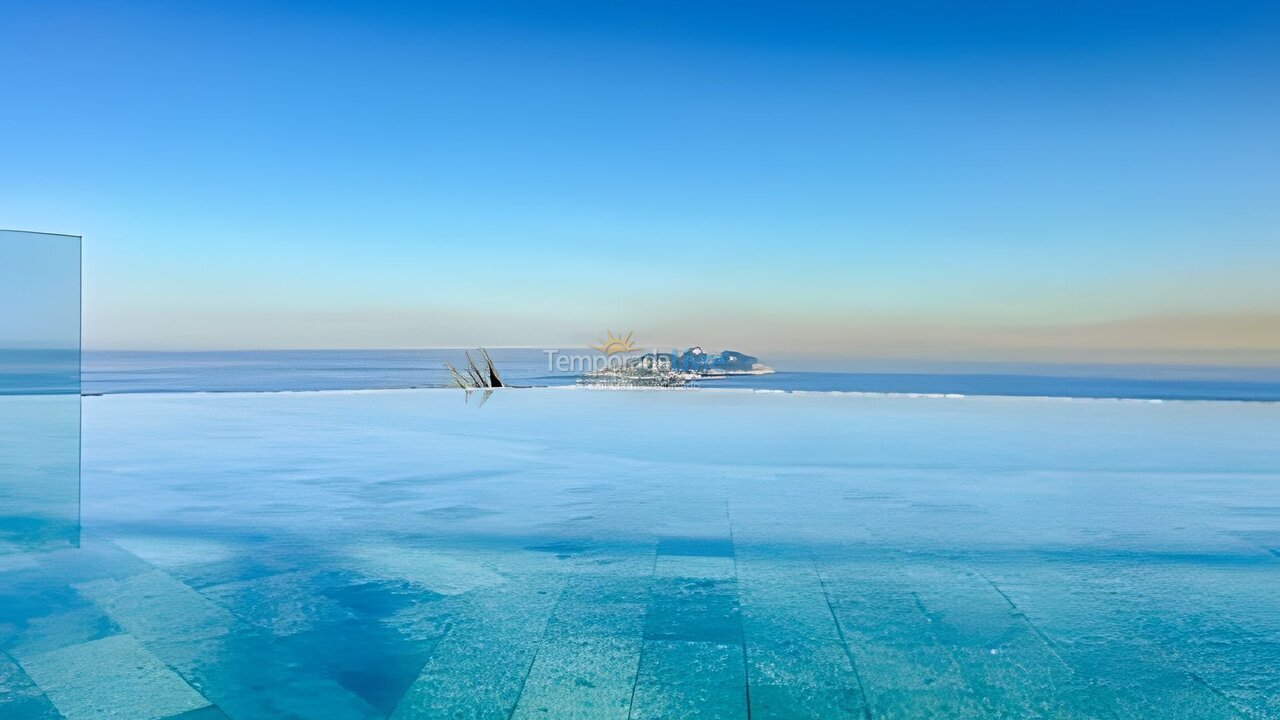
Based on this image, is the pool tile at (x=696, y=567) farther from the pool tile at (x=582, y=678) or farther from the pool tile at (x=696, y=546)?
the pool tile at (x=582, y=678)

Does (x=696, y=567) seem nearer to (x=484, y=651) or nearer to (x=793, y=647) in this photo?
(x=793, y=647)

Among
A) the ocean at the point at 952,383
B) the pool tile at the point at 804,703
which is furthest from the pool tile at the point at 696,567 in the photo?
the ocean at the point at 952,383

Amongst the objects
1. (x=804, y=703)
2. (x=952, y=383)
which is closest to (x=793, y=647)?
(x=804, y=703)

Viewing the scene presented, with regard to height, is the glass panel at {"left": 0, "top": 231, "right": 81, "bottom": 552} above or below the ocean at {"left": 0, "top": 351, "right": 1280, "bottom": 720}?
above

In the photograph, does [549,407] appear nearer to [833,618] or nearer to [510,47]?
[510,47]

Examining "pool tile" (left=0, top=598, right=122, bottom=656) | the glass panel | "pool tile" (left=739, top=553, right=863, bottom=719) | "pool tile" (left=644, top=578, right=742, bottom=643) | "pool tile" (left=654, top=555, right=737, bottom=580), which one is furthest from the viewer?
the glass panel

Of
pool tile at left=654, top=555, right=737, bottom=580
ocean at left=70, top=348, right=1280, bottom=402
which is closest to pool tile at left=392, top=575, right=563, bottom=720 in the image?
pool tile at left=654, top=555, right=737, bottom=580

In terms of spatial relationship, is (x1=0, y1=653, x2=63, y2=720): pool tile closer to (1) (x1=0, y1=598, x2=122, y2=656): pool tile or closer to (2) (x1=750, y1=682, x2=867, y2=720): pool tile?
(1) (x1=0, y1=598, x2=122, y2=656): pool tile
